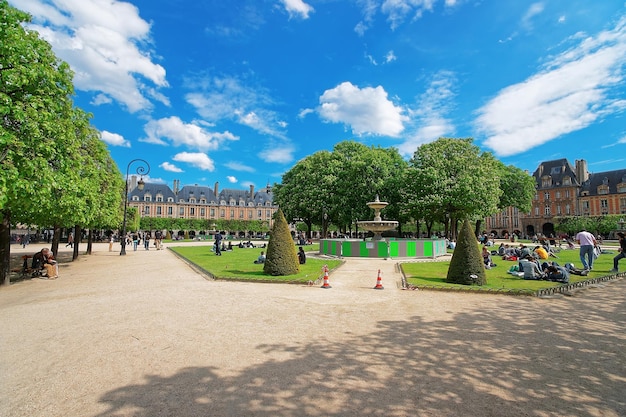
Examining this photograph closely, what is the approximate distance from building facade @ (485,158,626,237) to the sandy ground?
77823 millimetres

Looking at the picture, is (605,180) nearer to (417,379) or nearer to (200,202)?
(417,379)

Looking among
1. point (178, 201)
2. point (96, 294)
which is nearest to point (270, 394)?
point (96, 294)

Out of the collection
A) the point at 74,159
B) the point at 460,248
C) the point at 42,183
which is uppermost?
the point at 74,159

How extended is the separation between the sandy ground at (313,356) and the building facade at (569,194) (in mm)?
77823

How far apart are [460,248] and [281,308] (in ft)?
24.5

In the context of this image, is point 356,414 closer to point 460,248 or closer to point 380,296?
point 380,296

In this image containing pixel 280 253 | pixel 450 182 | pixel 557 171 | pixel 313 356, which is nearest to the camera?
pixel 313 356

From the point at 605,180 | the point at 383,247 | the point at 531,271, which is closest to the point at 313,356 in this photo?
the point at 531,271

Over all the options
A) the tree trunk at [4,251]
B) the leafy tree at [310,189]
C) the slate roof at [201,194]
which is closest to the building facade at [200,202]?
the slate roof at [201,194]

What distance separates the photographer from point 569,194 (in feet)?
249

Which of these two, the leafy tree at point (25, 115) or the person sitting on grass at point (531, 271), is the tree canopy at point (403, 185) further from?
the leafy tree at point (25, 115)

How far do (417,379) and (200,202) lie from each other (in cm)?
10306

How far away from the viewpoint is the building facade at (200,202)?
93750mm

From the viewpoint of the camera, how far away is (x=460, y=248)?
12.8 metres
